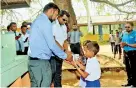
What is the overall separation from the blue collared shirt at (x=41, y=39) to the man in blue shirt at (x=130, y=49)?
10.6 ft

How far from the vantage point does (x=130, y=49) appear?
688 cm

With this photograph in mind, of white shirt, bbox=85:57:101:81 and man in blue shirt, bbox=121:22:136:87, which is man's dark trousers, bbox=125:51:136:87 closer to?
man in blue shirt, bbox=121:22:136:87

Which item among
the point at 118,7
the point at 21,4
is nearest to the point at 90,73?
the point at 21,4

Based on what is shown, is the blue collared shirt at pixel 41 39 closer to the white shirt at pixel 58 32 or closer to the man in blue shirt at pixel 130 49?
the white shirt at pixel 58 32

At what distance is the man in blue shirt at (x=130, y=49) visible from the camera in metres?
6.82

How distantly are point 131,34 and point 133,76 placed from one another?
1014 millimetres

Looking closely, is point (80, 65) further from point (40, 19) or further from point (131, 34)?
point (131, 34)

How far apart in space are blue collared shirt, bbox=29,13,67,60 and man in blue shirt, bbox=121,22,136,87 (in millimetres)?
3237

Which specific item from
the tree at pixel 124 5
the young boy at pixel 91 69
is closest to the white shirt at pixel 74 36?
the tree at pixel 124 5

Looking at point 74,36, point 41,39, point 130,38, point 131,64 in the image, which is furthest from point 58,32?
point 74,36

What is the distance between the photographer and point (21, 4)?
602cm

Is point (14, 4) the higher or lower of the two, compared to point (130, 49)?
higher

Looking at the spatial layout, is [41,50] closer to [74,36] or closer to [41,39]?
[41,39]

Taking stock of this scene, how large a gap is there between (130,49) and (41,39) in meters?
3.60
